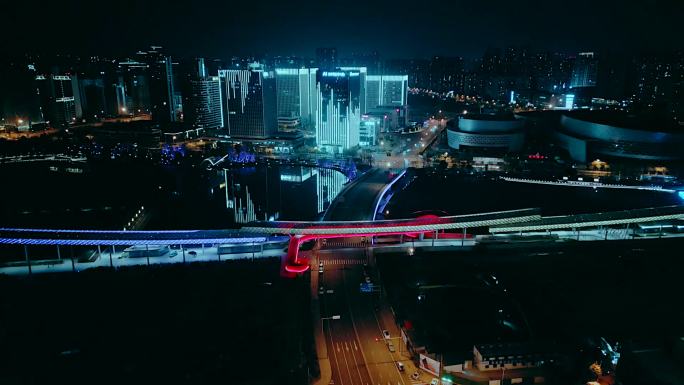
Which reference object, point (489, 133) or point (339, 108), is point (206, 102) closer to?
point (339, 108)

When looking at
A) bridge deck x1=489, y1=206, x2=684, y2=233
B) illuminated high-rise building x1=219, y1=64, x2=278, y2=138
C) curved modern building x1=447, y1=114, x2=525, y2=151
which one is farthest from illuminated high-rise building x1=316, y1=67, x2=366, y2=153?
bridge deck x1=489, y1=206, x2=684, y2=233

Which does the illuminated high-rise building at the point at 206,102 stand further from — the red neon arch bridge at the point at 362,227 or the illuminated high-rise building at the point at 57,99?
the red neon arch bridge at the point at 362,227

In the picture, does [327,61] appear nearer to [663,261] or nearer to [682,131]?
[682,131]

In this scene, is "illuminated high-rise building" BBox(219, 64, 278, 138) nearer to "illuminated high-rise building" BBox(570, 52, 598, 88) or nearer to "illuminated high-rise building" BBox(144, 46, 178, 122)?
"illuminated high-rise building" BBox(144, 46, 178, 122)

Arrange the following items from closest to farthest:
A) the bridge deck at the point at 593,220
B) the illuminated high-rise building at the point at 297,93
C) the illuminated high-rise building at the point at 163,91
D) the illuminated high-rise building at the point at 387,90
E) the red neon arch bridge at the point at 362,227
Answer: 1. the red neon arch bridge at the point at 362,227
2. the bridge deck at the point at 593,220
3. the illuminated high-rise building at the point at 297,93
4. the illuminated high-rise building at the point at 163,91
5. the illuminated high-rise building at the point at 387,90

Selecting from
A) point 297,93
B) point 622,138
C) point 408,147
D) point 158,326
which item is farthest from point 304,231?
point 297,93

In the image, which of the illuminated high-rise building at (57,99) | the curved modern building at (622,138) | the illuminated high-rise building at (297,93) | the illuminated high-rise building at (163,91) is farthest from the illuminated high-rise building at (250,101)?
the curved modern building at (622,138)

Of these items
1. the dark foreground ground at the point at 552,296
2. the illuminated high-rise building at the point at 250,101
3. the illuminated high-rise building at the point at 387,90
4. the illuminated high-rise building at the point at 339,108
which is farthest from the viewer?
the illuminated high-rise building at the point at 387,90
